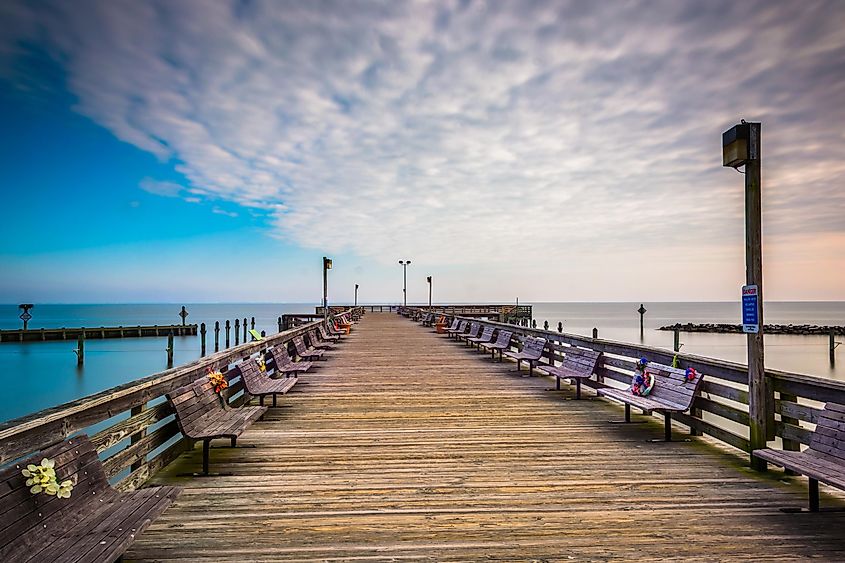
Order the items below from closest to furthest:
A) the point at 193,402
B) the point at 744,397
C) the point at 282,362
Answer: the point at 193,402, the point at 744,397, the point at 282,362

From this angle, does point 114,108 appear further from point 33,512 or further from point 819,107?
point 819,107

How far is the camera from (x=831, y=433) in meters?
3.43

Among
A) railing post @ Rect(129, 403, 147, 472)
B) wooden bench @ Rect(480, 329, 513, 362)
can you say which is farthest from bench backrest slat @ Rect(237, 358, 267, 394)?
wooden bench @ Rect(480, 329, 513, 362)

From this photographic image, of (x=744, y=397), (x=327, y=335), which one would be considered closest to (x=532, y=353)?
(x=744, y=397)

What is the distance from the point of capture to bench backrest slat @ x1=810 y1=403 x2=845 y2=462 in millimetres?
3342

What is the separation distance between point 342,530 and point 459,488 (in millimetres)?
1078

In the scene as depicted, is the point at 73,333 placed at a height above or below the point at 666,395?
below

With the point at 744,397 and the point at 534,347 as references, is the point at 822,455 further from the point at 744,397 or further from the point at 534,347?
the point at 534,347

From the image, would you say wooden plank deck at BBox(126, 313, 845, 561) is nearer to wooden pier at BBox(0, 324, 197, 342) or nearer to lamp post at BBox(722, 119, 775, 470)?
lamp post at BBox(722, 119, 775, 470)

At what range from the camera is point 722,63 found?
11242 mm

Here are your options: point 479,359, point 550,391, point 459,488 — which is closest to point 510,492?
point 459,488

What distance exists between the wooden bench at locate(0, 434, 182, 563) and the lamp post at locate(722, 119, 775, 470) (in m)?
4.48

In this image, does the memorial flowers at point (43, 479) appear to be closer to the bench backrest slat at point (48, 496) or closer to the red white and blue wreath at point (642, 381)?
the bench backrest slat at point (48, 496)

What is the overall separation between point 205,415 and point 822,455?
16.2 feet
